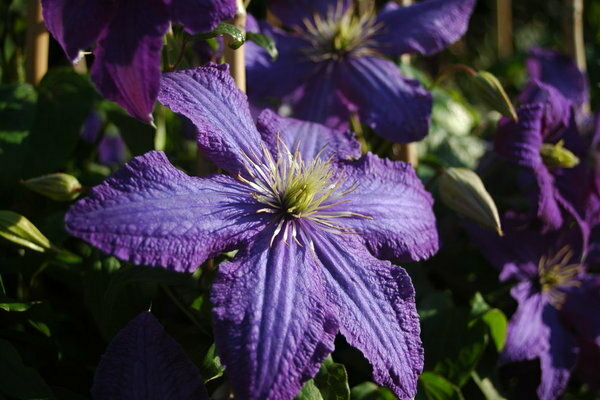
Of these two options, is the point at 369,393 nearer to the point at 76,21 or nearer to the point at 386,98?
the point at 386,98

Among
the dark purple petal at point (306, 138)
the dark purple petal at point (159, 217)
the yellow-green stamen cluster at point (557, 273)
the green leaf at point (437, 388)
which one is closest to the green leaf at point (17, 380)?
the dark purple petal at point (159, 217)

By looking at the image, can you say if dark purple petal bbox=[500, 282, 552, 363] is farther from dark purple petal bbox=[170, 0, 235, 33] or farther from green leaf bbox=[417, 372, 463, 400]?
dark purple petal bbox=[170, 0, 235, 33]

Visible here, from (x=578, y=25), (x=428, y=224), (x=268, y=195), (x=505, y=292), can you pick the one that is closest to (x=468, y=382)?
(x=505, y=292)

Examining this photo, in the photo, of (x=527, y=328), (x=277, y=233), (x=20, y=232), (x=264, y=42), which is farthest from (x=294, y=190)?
(x=527, y=328)

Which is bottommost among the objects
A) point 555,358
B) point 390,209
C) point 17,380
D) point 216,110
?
point 555,358

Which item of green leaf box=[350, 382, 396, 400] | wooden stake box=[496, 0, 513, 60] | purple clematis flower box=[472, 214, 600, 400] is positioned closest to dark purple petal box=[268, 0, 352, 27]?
purple clematis flower box=[472, 214, 600, 400]

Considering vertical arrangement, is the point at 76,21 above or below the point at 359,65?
above
